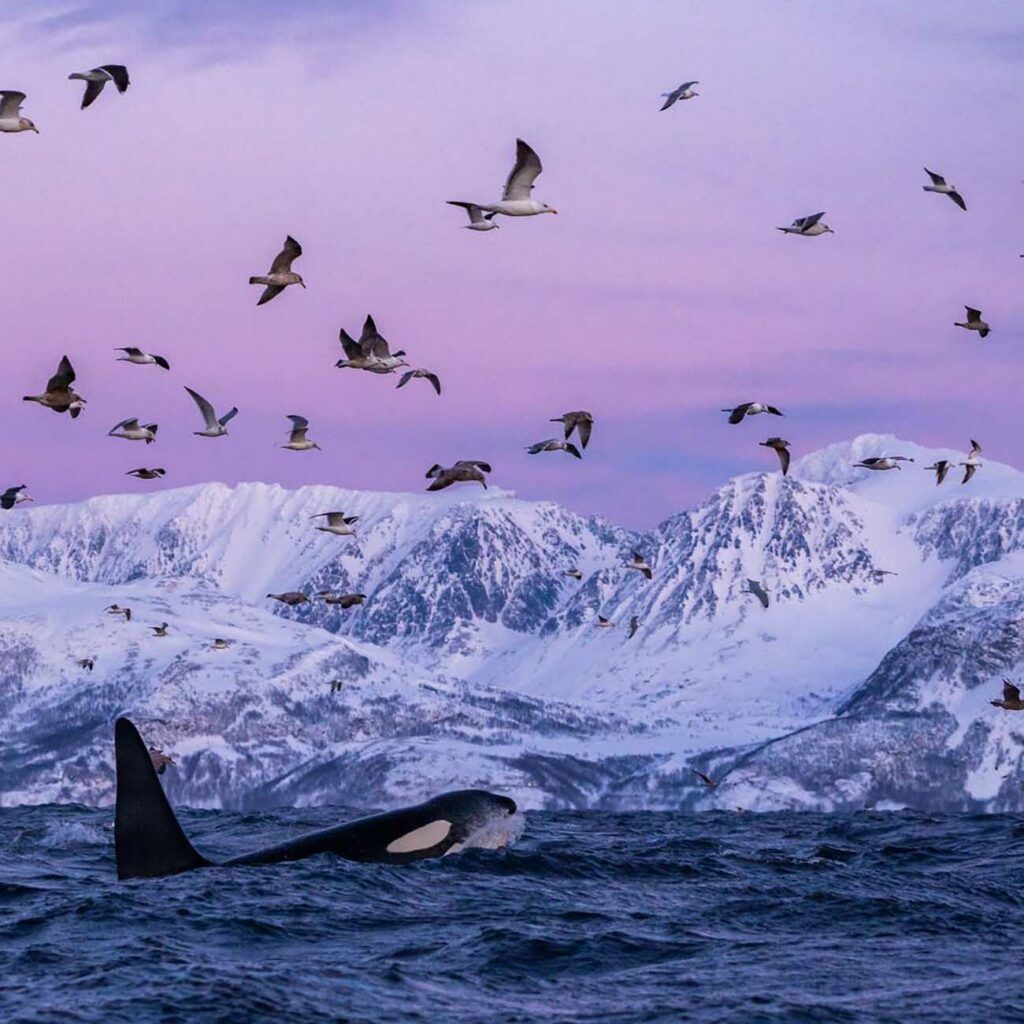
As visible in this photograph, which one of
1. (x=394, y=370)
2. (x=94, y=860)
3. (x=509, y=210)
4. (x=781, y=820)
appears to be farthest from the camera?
(x=781, y=820)

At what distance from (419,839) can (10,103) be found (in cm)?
2127

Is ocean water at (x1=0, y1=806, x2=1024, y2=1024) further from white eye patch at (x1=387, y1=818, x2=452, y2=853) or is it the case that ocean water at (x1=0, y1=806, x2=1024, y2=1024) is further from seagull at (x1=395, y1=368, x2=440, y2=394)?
seagull at (x1=395, y1=368, x2=440, y2=394)

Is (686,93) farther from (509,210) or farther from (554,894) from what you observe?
(554,894)

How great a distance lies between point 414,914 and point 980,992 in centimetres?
907

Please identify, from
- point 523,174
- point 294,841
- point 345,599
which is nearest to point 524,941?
point 294,841

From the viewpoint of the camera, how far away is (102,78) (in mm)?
42406

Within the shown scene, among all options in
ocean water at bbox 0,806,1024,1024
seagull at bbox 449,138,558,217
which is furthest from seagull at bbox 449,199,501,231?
ocean water at bbox 0,806,1024,1024

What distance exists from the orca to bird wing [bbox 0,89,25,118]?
18247 millimetres

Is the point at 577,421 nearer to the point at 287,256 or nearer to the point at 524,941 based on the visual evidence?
the point at 287,256

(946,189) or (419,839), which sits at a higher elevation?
(946,189)

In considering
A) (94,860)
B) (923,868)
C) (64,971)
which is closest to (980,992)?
(64,971)

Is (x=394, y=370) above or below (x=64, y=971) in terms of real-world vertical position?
above

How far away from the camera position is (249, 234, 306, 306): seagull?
48969mm

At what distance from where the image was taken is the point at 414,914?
91.6 ft
